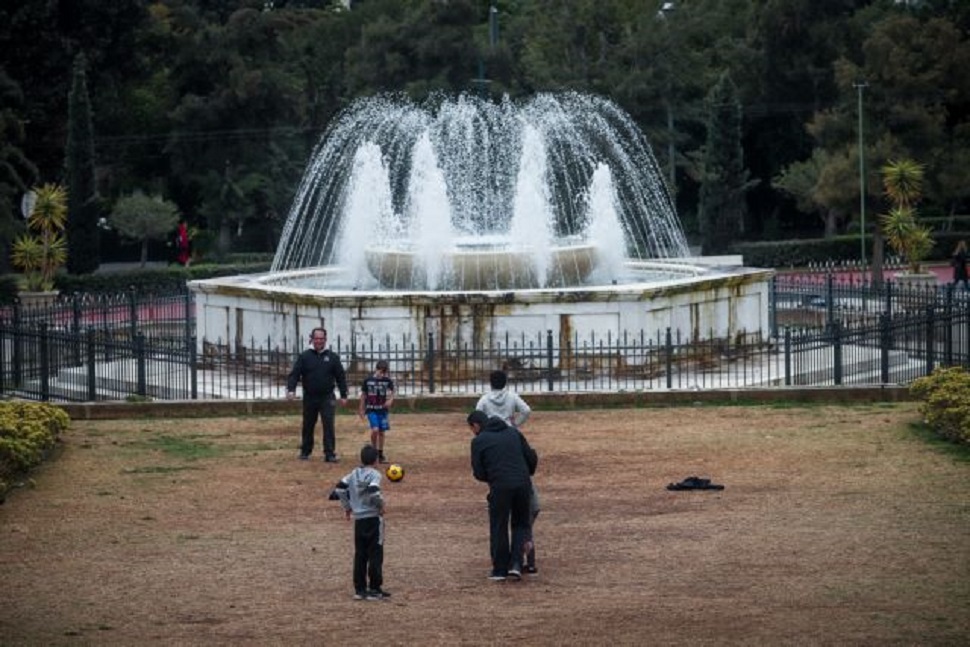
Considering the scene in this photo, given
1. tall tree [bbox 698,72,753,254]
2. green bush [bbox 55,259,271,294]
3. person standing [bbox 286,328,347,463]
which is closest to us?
person standing [bbox 286,328,347,463]

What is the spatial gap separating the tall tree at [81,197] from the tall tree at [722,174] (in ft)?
58.6

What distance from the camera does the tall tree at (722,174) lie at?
59.2m

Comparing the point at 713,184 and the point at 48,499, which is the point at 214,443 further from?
the point at 713,184

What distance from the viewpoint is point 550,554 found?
54.4 feet

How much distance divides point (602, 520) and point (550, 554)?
1562mm

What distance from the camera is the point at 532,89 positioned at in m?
64.2

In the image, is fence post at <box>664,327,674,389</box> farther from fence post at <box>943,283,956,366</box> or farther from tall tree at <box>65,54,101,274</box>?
tall tree at <box>65,54,101,274</box>

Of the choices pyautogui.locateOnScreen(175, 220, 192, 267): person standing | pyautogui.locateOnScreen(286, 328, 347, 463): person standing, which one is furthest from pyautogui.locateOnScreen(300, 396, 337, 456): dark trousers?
pyautogui.locateOnScreen(175, 220, 192, 267): person standing

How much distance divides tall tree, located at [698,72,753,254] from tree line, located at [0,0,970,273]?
66mm

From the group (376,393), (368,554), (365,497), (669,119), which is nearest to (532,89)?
(669,119)

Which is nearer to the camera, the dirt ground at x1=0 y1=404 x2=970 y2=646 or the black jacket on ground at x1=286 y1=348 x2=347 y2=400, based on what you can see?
the dirt ground at x1=0 y1=404 x2=970 y2=646

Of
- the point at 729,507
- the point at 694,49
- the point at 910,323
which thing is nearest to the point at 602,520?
the point at 729,507

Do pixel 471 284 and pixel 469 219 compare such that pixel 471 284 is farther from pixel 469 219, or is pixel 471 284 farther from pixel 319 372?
pixel 469 219

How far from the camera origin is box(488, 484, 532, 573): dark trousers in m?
15.5
